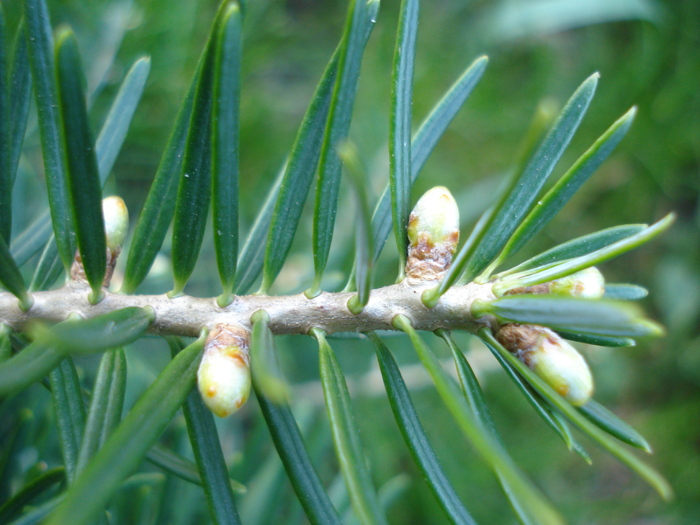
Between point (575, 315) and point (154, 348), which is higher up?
point (575, 315)

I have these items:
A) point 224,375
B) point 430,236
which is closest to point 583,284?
point 430,236

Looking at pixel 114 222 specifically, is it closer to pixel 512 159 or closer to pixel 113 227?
pixel 113 227

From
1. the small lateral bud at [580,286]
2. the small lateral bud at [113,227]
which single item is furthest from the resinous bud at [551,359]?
the small lateral bud at [113,227]

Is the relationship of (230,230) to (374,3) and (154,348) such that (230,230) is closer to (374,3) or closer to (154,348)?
(374,3)

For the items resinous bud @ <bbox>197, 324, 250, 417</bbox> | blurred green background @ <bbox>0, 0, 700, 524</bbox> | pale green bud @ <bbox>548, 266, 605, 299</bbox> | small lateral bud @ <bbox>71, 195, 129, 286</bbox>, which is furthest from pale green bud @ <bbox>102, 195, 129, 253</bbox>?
blurred green background @ <bbox>0, 0, 700, 524</bbox>

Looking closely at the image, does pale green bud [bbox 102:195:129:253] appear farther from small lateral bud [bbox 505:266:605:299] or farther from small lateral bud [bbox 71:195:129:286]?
small lateral bud [bbox 505:266:605:299]

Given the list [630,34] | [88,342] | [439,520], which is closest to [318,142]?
[88,342]
